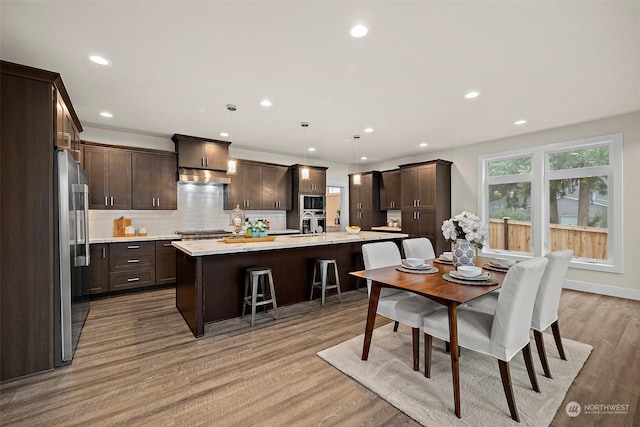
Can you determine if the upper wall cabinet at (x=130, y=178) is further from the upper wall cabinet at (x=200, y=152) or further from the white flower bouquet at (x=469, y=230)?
the white flower bouquet at (x=469, y=230)

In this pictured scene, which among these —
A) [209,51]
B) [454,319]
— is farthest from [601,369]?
[209,51]

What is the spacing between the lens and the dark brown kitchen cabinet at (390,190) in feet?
23.0

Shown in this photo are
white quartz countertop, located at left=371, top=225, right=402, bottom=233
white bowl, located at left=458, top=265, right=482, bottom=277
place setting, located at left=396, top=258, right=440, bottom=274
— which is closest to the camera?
white bowl, located at left=458, top=265, right=482, bottom=277

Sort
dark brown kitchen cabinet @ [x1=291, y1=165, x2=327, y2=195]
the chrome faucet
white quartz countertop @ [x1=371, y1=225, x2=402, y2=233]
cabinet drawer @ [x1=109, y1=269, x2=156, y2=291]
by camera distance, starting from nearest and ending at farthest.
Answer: cabinet drawer @ [x1=109, y1=269, x2=156, y2=291] → dark brown kitchen cabinet @ [x1=291, y1=165, x2=327, y2=195] → the chrome faucet → white quartz countertop @ [x1=371, y1=225, x2=402, y2=233]

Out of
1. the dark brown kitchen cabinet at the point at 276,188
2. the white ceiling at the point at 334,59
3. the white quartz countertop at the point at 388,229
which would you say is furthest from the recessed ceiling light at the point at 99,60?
the white quartz countertop at the point at 388,229

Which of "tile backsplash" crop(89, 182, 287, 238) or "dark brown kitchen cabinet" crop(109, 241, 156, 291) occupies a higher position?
"tile backsplash" crop(89, 182, 287, 238)

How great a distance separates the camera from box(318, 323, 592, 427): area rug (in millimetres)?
1750

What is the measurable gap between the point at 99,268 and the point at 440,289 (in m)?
4.71

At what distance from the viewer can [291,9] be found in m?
1.96

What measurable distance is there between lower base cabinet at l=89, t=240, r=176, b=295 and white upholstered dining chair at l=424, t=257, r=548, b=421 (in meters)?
4.43

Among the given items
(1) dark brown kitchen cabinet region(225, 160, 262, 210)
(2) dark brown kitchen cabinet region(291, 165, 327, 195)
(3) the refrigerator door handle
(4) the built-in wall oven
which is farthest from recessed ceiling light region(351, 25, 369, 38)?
(4) the built-in wall oven

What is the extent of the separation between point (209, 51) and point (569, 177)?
5695 mm

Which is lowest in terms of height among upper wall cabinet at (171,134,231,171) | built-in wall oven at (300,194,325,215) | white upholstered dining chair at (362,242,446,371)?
white upholstered dining chair at (362,242,446,371)

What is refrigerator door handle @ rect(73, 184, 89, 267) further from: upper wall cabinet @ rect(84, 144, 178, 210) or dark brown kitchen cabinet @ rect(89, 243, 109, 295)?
upper wall cabinet @ rect(84, 144, 178, 210)
